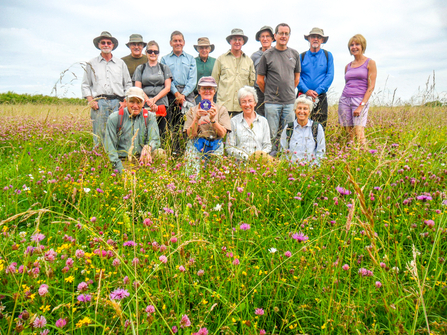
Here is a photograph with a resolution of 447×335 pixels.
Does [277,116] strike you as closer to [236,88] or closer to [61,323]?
[236,88]

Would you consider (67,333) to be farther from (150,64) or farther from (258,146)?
(150,64)

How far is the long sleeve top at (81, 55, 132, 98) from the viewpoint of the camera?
5.69m

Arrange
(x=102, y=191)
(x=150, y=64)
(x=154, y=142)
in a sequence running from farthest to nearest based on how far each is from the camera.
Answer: (x=150, y=64) < (x=154, y=142) < (x=102, y=191)

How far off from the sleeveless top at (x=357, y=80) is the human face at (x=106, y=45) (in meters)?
4.54

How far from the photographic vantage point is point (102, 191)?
2.82 m

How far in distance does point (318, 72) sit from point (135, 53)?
3815mm

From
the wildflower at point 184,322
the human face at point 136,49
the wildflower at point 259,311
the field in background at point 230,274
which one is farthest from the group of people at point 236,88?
the wildflower at point 184,322

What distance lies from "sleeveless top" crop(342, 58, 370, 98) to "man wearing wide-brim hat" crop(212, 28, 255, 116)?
1.81 meters

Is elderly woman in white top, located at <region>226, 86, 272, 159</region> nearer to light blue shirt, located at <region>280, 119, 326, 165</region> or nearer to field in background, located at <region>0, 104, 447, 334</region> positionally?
light blue shirt, located at <region>280, 119, 326, 165</region>

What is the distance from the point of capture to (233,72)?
6.01 m

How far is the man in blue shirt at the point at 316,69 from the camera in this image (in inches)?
233

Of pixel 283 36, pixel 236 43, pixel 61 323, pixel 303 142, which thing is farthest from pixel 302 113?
pixel 61 323

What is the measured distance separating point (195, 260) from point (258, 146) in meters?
3.25

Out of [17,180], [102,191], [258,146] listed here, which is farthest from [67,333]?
[258,146]
